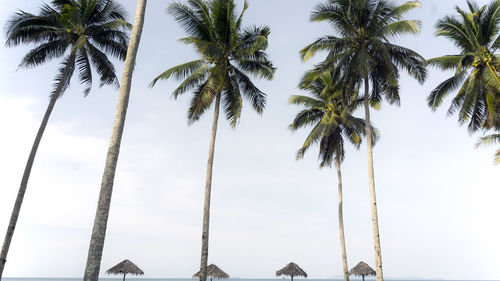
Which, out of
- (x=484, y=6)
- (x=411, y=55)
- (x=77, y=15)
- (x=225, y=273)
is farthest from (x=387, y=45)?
(x=225, y=273)

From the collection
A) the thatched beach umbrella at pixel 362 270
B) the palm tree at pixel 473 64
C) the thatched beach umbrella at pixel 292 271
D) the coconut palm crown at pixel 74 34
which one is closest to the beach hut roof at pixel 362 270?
the thatched beach umbrella at pixel 362 270

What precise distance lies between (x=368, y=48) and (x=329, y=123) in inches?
224

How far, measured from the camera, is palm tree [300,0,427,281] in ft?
56.3

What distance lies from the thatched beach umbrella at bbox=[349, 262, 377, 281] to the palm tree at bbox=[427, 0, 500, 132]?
17.4 meters

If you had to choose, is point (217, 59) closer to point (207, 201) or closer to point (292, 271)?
point (207, 201)

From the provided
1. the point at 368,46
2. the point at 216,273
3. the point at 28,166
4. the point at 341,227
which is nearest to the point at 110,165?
the point at 28,166

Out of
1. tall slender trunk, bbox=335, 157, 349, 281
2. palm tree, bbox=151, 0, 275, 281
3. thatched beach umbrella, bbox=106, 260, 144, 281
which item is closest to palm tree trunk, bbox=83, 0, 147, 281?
palm tree, bbox=151, 0, 275, 281

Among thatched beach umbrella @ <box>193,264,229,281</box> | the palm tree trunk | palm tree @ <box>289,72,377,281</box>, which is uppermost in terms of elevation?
palm tree @ <box>289,72,377,281</box>

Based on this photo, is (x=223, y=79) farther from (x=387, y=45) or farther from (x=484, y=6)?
(x=484, y=6)

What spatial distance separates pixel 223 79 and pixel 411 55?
951 centimetres

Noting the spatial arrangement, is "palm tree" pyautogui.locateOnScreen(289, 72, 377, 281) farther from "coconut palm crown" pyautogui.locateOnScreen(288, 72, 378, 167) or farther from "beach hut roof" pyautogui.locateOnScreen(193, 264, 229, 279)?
"beach hut roof" pyautogui.locateOnScreen(193, 264, 229, 279)

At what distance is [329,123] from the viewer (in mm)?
22500

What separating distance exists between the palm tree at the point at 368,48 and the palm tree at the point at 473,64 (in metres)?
4.12

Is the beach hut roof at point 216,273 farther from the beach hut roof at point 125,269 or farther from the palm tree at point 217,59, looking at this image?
the palm tree at point 217,59
